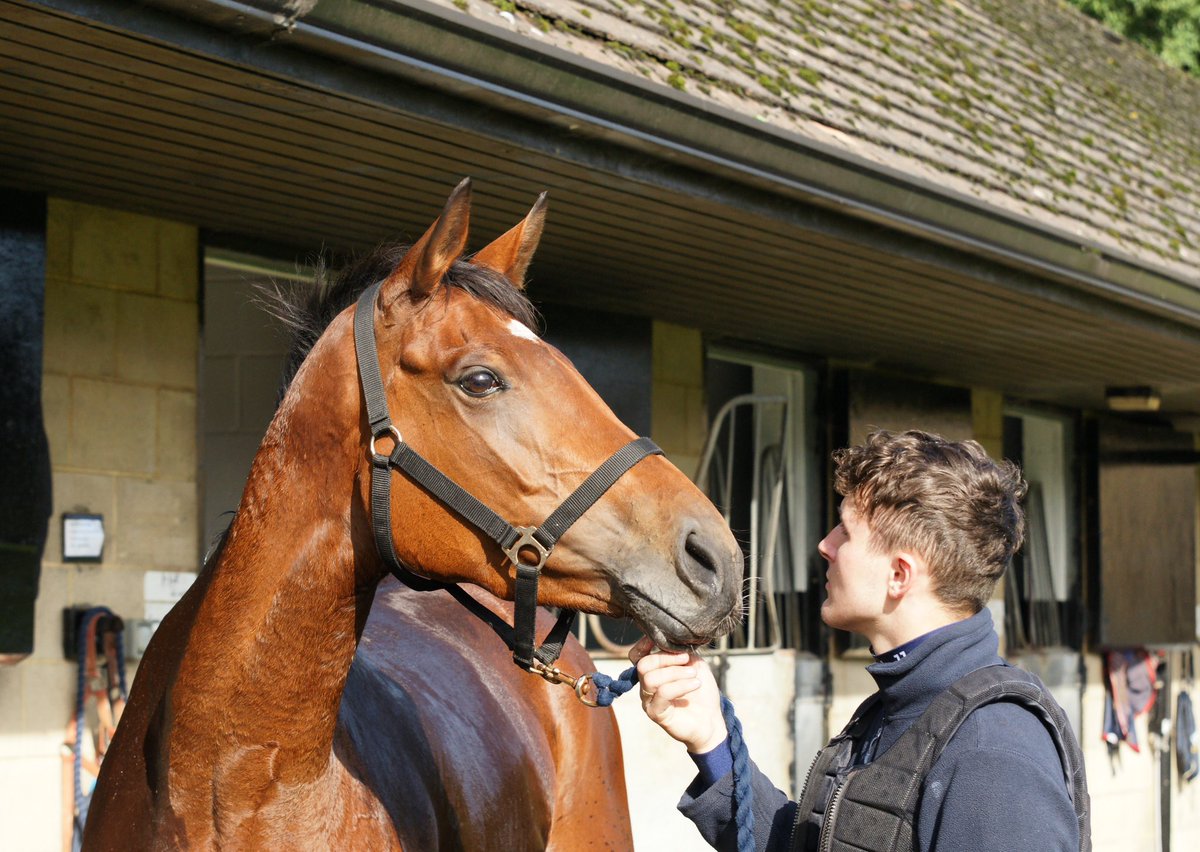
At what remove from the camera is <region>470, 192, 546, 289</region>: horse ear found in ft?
8.30

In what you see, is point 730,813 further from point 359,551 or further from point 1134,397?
point 1134,397

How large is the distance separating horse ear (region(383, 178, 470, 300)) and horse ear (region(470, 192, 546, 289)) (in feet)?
0.65

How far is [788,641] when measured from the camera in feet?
23.7

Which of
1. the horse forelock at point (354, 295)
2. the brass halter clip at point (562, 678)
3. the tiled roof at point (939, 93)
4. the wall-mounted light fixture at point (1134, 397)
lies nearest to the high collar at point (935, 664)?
the brass halter clip at point (562, 678)

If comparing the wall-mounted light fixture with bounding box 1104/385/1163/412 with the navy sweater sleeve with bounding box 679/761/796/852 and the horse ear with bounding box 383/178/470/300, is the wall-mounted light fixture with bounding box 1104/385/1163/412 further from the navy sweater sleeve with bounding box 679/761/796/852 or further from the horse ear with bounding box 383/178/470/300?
the horse ear with bounding box 383/178/470/300

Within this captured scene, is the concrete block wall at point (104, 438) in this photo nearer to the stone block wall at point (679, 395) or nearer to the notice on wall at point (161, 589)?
the notice on wall at point (161, 589)

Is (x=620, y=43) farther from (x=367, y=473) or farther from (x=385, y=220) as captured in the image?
(x=367, y=473)

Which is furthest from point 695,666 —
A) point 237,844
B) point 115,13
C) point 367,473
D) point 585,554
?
point 115,13

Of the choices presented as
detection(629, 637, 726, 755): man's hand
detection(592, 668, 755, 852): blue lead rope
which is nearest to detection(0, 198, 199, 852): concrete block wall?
detection(592, 668, 755, 852): blue lead rope

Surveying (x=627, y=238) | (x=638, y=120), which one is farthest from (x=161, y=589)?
(x=638, y=120)

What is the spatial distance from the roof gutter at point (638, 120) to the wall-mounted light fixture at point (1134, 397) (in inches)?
113

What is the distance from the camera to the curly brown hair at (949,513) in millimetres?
1957

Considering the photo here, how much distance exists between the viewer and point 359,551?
2.25 metres

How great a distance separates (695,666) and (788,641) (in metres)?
5.28
